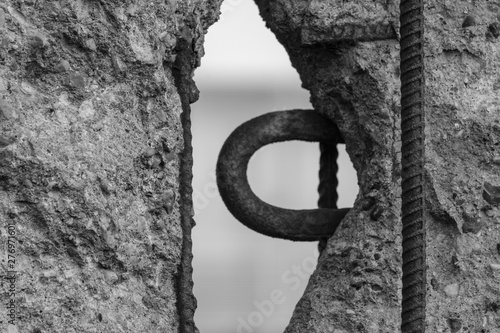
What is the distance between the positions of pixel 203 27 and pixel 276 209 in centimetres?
31

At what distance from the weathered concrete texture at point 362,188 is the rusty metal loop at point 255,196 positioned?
91 millimetres

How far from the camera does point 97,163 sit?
1092 mm

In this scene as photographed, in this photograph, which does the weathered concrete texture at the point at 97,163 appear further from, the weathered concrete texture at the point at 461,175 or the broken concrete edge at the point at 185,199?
the weathered concrete texture at the point at 461,175

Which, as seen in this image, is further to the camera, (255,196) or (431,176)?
(255,196)

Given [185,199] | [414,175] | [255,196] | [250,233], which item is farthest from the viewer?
[250,233]

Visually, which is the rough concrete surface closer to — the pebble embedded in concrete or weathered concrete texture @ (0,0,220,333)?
the pebble embedded in concrete

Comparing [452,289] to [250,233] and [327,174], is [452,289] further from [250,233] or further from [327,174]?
[250,233]

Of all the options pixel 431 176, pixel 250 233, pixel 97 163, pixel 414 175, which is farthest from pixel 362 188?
pixel 250 233

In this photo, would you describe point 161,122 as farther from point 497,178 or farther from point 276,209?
point 497,178

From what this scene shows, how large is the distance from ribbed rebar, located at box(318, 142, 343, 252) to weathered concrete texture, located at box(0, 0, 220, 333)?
11.5 inches

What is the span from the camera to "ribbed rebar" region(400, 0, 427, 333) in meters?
1.05

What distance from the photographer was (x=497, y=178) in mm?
1244

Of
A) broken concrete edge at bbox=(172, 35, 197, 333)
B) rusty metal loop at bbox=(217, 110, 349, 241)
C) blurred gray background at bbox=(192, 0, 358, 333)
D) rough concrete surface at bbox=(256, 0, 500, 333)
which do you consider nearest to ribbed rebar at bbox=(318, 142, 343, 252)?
rusty metal loop at bbox=(217, 110, 349, 241)

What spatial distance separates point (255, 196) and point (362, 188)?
183mm
